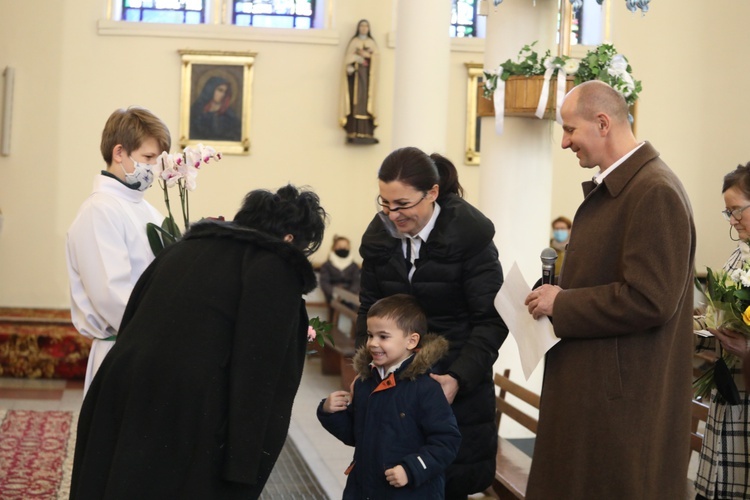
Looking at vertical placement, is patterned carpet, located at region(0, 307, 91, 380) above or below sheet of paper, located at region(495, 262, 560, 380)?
below

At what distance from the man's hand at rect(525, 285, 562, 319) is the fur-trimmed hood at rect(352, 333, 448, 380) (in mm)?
321

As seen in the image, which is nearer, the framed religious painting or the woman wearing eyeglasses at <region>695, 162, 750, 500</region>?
the woman wearing eyeglasses at <region>695, 162, 750, 500</region>

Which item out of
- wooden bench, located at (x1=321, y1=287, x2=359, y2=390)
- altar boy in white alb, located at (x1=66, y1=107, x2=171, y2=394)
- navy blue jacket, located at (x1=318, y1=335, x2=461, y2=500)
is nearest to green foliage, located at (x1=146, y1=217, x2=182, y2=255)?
altar boy in white alb, located at (x1=66, y1=107, x2=171, y2=394)

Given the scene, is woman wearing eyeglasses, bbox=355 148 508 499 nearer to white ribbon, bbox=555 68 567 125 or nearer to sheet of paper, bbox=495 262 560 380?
sheet of paper, bbox=495 262 560 380

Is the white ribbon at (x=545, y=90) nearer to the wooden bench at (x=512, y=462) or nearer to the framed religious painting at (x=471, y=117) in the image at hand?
the wooden bench at (x=512, y=462)

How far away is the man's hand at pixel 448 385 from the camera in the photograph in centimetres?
331

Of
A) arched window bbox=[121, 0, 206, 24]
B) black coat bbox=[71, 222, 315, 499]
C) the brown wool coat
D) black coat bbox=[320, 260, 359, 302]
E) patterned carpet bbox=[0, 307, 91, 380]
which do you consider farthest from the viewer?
arched window bbox=[121, 0, 206, 24]

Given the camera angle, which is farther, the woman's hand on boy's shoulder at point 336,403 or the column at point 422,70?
the column at point 422,70

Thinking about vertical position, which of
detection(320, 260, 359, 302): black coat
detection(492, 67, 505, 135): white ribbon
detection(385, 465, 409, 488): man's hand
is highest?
detection(492, 67, 505, 135): white ribbon

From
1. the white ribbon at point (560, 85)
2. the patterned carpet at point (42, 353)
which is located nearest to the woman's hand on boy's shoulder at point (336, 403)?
the white ribbon at point (560, 85)

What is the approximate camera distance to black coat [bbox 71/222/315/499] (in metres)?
2.73

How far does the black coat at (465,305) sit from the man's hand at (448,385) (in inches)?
1.7

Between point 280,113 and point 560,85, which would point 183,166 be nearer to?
point 560,85

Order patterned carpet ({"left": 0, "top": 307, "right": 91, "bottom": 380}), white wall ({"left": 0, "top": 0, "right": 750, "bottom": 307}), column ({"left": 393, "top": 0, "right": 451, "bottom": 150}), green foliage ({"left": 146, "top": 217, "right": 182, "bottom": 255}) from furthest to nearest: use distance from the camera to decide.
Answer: white wall ({"left": 0, "top": 0, "right": 750, "bottom": 307}) → patterned carpet ({"left": 0, "top": 307, "right": 91, "bottom": 380}) → column ({"left": 393, "top": 0, "right": 451, "bottom": 150}) → green foliage ({"left": 146, "top": 217, "right": 182, "bottom": 255})
